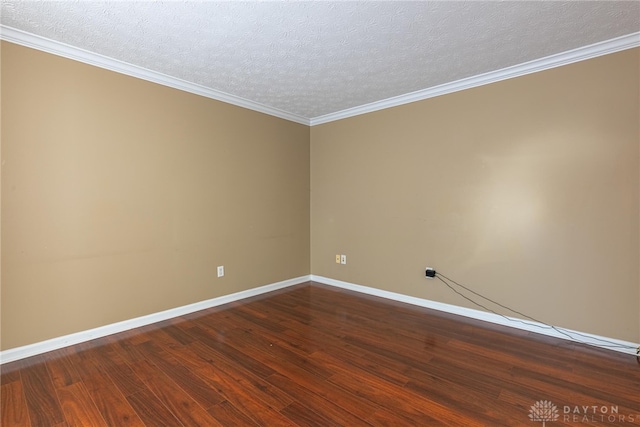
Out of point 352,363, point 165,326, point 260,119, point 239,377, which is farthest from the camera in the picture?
point 260,119

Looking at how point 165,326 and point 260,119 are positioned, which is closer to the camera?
point 165,326

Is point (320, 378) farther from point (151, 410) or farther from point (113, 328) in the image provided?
point (113, 328)

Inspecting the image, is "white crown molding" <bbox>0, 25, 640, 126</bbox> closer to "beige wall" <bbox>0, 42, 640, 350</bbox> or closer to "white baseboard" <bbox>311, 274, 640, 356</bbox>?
"beige wall" <bbox>0, 42, 640, 350</bbox>

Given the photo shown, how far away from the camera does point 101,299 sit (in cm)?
257

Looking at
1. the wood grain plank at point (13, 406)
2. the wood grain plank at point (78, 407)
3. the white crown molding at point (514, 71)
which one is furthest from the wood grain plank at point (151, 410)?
the white crown molding at point (514, 71)

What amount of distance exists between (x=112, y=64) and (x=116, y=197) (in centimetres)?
115

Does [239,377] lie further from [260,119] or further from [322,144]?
A: [322,144]

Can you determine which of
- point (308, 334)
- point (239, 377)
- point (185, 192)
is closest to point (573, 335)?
point (308, 334)

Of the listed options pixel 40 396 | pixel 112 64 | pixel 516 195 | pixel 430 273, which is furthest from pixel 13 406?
pixel 516 195

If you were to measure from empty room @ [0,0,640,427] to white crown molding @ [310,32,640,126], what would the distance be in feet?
0.06

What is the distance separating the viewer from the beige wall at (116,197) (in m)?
2.21

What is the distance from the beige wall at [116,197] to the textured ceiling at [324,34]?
0.39 metres

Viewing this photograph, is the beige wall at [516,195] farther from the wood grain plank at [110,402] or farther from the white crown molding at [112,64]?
the wood grain plank at [110,402]

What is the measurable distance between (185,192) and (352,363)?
2.30m
